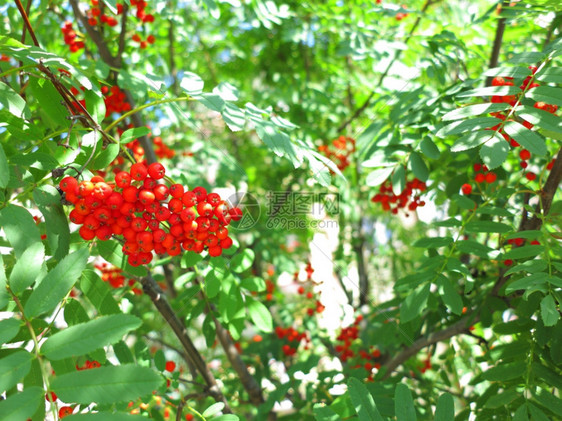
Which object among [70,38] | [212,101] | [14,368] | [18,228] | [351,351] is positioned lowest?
[351,351]

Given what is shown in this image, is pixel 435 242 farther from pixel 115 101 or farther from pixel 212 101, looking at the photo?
pixel 115 101

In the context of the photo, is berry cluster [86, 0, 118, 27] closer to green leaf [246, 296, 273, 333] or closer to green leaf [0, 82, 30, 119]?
green leaf [0, 82, 30, 119]

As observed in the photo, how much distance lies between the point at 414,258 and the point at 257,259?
107 cm

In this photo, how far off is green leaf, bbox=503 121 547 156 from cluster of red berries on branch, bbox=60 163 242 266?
0.78 metres

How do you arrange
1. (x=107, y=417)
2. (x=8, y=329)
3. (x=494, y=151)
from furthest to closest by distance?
1. (x=494, y=151)
2. (x=8, y=329)
3. (x=107, y=417)

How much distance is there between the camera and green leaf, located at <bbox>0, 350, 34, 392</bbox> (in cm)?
86

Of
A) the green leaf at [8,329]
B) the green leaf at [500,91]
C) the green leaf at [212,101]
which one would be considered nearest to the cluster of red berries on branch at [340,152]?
the green leaf at [500,91]

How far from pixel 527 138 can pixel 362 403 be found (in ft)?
2.56

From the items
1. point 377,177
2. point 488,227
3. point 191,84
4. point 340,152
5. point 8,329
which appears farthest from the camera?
point 340,152

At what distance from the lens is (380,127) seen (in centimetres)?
186

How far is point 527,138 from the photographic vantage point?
47.3 inches

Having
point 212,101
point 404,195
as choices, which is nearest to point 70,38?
point 212,101

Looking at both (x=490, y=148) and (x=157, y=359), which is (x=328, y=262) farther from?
(x=490, y=148)

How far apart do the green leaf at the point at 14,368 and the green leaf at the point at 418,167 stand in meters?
1.28
